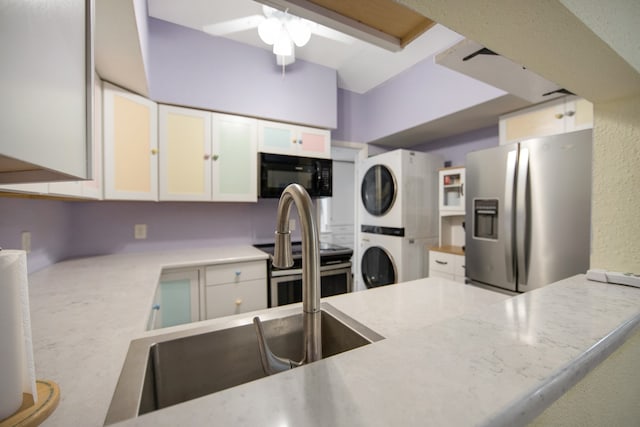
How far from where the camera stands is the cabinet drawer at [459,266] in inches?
90.7

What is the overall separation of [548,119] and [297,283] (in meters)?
2.20

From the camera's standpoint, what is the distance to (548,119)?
1903 millimetres

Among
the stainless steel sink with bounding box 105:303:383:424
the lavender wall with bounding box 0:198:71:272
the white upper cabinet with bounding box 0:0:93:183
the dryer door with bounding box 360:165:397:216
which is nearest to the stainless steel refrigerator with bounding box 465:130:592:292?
the dryer door with bounding box 360:165:397:216

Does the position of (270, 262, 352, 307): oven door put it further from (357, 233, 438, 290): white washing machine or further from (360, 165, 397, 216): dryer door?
(360, 165, 397, 216): dryer door

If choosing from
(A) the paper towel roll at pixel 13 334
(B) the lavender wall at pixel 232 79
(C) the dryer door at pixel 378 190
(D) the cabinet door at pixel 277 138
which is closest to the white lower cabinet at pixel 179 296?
(D) the cabinet door at pixel 277 138

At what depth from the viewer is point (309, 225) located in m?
0.54

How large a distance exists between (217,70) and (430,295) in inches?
89.6

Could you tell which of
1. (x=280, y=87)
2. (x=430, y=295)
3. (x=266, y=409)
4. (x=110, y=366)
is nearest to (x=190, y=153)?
(x=280, y=87)

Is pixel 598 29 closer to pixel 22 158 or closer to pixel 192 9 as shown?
pixel 22 158

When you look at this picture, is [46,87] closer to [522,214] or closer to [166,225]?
[166,225]

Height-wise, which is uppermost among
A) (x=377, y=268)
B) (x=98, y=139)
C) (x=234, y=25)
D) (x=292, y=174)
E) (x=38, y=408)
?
(x=234, y=25)

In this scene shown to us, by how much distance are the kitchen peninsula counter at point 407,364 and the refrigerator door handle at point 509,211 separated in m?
0.98

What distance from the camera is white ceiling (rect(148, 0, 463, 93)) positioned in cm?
192

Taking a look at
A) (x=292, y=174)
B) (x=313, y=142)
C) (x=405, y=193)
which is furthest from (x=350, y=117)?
(x=292, y=174)
